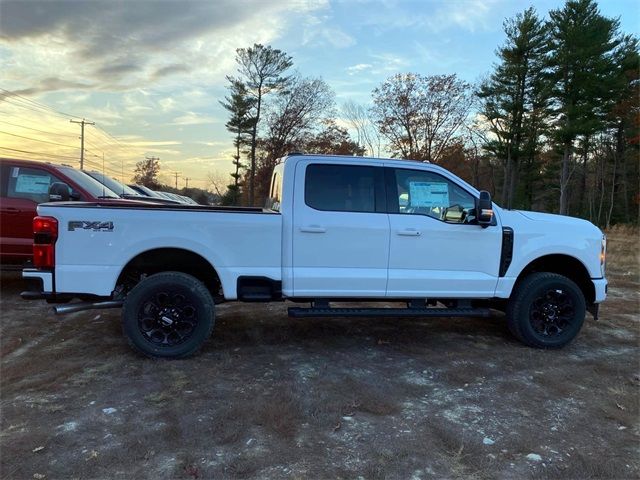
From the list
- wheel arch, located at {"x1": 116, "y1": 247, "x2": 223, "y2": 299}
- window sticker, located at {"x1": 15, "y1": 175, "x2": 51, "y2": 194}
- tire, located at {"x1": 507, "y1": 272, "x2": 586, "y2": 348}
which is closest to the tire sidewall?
tire, located at {"x1": 507, "y1": 272, "x2": 586, "y2": 348}

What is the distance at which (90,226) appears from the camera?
459 cm

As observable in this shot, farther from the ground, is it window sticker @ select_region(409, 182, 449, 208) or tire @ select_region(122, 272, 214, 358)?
window sticker @ select_region(409, 182, 449, 208)

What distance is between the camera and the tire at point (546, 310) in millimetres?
5355

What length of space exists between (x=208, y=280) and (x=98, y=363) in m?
1.41

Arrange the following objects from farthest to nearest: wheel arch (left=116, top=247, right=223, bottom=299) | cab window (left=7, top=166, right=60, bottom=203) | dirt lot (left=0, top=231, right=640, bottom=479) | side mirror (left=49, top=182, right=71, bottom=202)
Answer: cab window (left=7, top=166, right=60, bottom=203) < side mirror (left=49, top=182, right=71, bottom=202) < wheel arch (left=116, top=247, right=223, bottom=299) < dirt lot (left=0, top=231, right=640, bottom=479)

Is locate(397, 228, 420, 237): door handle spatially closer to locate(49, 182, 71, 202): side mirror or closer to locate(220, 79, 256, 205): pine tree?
locate(49, 182, 71, 202): side mirror

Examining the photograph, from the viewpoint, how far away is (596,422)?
3.76 meters

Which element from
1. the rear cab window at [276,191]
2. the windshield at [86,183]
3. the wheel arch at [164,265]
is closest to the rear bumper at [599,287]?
the rear cab window at [276,191]

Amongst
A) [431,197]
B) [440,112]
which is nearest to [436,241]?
[431,197]

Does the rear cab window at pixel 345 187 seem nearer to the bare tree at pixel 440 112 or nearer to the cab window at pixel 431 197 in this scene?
the cab window at pixel 431 197

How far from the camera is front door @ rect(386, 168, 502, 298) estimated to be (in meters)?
5.08

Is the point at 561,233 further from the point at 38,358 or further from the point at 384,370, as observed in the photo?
the point at 38,358

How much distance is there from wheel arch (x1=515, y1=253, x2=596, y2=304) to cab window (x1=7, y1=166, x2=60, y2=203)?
6909 mm

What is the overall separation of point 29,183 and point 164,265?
394 cm
